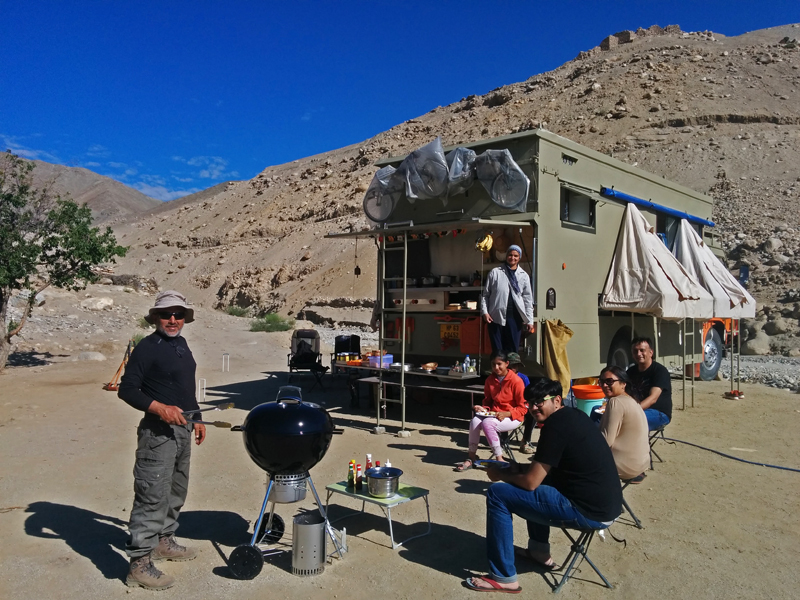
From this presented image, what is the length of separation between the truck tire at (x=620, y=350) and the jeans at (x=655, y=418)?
129 inches

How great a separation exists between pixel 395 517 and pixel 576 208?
5661mm

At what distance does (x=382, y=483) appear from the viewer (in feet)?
16.1

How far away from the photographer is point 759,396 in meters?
12.2

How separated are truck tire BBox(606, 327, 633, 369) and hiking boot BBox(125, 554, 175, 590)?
759 centimetres

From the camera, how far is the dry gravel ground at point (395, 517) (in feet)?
13.8

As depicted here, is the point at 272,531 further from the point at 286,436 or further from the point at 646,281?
the point at 646,281

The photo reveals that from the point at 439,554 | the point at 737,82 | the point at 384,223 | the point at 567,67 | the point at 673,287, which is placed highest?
the point at 567,67

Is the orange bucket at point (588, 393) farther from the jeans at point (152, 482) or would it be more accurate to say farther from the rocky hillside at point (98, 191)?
the rocky hillside at point (98, 191)

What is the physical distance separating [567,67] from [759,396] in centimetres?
6148

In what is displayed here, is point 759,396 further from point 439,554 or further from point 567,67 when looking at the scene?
point 567,67

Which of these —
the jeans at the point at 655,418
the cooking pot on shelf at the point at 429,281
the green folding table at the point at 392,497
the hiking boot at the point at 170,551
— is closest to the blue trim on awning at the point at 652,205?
the cooking pot on shelf at the point at 429,281

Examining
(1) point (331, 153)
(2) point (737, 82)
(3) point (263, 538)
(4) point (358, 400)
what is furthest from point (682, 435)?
(1) point (331, 153)

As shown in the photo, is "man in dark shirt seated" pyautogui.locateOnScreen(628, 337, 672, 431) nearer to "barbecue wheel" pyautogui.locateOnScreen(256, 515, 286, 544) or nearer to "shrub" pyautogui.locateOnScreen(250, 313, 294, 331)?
"barbecue wheel" pyautogui.locateOnScreen(256, 515, 286, 544)

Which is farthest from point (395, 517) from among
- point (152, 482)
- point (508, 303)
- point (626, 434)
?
point (508, 303)
